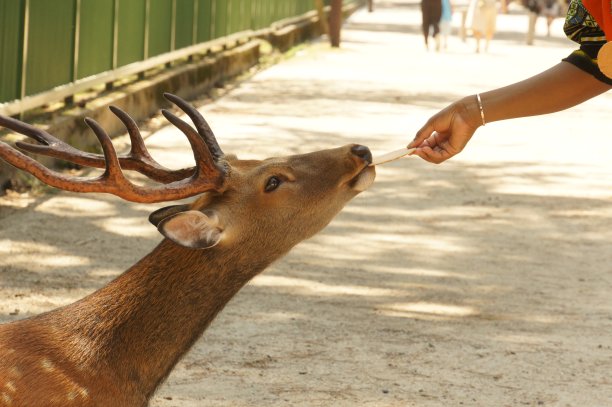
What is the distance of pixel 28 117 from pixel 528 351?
5.32 metres

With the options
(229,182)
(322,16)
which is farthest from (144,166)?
(322,16)

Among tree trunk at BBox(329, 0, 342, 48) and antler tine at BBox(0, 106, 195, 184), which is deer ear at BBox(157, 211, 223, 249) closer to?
antler tine at BBox(0, 106, 195, 184)

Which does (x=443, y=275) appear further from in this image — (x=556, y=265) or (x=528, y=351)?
(x=528, y=351)

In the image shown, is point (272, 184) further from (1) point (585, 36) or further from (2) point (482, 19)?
(2) point (482, 19)

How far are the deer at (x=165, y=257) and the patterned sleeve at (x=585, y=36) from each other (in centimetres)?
81

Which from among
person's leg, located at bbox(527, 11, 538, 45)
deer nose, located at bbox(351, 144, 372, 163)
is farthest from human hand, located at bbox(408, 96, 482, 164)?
person's leg, located at bbox(527, 11, 538, 45)

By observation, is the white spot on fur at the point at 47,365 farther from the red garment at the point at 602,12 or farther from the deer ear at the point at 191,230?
the red garment at the point at 602,12

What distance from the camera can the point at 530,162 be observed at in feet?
37.2

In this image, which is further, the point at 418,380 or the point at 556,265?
the point at 556,265

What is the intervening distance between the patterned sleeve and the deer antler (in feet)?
4.20

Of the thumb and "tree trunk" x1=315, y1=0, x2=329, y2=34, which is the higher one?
the thumb

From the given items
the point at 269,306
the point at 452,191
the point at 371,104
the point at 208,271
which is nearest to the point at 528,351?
the point at 269,306

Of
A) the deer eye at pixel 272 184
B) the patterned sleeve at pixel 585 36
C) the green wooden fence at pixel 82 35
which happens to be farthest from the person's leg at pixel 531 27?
the deer eye at pixel 272 184

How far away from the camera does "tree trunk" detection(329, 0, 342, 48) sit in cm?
2389
